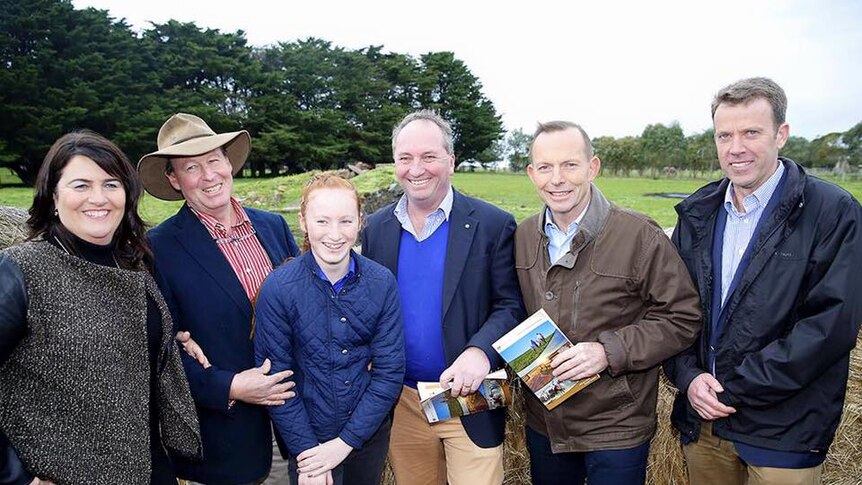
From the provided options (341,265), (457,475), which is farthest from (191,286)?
(457,475)

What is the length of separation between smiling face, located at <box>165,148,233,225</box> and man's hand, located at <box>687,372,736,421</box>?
264 centimetres

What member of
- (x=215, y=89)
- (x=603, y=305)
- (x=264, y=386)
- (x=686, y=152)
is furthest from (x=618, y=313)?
(x=686, y=152)

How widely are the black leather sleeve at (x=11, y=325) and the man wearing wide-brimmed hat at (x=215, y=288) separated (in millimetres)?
740

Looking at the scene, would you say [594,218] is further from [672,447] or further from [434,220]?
[672,447]

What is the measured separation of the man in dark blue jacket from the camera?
8.07 feet

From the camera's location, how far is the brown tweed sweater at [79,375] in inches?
81.0

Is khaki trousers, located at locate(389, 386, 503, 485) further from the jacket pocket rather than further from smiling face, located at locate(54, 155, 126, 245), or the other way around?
smiling face, located at locate(54, 155, 126, 245)

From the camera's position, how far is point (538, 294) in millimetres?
2967

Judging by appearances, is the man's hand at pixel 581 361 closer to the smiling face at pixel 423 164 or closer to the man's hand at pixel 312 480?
the smiling face at pixel 423 164

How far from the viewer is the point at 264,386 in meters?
2.62

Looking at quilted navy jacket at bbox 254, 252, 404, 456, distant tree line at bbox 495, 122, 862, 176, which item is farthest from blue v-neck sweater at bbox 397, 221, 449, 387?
distant tree line at bbox 495, 122, 862, 176

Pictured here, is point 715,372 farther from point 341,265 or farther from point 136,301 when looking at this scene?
point 136,301

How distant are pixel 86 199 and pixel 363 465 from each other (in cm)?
178

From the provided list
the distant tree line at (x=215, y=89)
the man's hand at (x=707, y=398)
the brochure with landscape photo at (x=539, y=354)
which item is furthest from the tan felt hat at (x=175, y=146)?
the distant tree line at (x=215, y=89)
